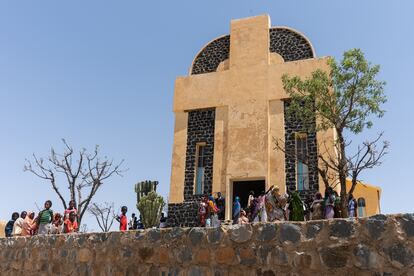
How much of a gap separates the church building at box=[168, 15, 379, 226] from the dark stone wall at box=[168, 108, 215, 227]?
0.04 m

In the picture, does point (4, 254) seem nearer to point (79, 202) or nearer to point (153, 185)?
point (153, 185)

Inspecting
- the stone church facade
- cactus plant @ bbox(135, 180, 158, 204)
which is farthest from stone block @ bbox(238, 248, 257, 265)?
cactus plant @ bbox(135, 180, 158, 204)

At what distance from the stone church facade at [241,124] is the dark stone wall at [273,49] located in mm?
46

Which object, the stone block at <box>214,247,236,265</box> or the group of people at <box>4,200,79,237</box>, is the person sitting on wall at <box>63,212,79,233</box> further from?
the stone block at <box>214,247,236,265</box>

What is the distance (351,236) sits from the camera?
12.4 ft

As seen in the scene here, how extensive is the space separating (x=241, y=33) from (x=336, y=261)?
16.5 m

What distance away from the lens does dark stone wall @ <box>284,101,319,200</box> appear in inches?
622

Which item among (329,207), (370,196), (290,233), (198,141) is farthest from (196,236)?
(370,196)

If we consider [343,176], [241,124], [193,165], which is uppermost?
[241,124]

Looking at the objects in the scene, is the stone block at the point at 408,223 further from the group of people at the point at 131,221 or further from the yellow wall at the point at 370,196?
the yellow wall at the point at 370,196

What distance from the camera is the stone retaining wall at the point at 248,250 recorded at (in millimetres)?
3604

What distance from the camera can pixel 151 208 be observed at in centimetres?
2028

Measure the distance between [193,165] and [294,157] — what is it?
4.48m

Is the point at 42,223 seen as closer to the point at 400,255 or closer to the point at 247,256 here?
the point at 247,256
